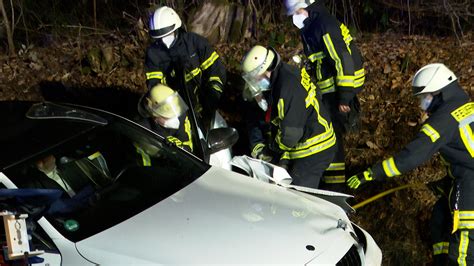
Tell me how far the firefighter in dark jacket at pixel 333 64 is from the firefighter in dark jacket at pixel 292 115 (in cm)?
46

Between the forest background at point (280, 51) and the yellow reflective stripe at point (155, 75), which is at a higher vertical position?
the yellow reflective stripe at point (155, 75)

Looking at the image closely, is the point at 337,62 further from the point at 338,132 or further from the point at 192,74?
the point at 192,74

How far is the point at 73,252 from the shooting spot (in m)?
3.12

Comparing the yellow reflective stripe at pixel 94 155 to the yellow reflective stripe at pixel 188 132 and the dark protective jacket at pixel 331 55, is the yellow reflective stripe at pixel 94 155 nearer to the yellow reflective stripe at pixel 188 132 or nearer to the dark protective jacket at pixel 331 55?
the yellow reflective stripe at pixel 188 132

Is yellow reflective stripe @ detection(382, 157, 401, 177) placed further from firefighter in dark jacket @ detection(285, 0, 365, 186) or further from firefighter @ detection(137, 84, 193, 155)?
firefighter @ detection(137, 84, 193, 155)

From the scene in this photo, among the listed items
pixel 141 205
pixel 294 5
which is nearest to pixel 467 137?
pixel 294 5

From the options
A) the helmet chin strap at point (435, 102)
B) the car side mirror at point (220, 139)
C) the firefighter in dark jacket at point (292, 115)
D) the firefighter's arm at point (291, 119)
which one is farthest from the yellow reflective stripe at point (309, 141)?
the helmet chin strap at point (435, 102)

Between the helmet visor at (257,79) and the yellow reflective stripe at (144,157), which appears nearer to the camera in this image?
the yellow reflective stripe at (144,157)

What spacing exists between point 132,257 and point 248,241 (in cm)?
62

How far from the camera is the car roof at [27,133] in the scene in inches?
140

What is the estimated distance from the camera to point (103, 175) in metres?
3.85

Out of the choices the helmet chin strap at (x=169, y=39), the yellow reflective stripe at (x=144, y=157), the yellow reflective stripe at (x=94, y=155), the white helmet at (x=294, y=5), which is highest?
the white helmet at (x=294, y=5)

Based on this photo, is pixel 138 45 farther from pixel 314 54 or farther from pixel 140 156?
pixel 140 156

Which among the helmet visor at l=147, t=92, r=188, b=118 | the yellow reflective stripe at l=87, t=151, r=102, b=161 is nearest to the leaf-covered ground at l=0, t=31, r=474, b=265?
the helmet visor at l=147, t=92, r=188, b=118
